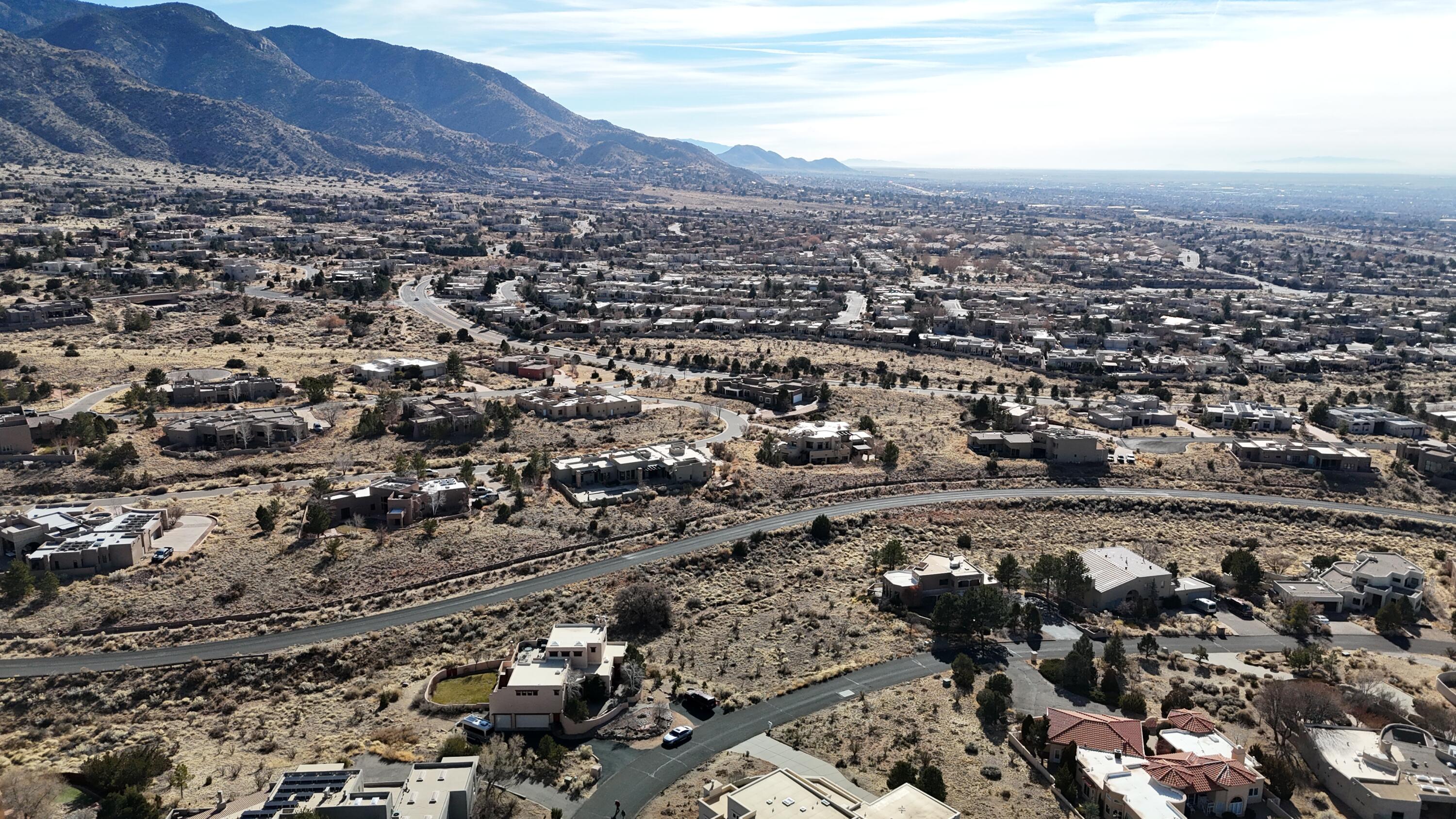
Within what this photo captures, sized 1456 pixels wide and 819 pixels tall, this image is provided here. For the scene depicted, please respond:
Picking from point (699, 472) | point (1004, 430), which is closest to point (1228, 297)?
point (1004, 430)

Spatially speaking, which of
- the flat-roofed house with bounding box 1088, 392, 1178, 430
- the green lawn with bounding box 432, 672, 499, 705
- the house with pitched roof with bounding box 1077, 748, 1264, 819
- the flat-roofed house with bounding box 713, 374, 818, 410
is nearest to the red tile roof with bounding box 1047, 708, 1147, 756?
the house with pitched roof with bounding box 1077, 748, 1264, 819

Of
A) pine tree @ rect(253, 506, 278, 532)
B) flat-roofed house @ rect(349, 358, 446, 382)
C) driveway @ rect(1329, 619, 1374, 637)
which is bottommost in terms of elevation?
driveway @ rect(1329, 619, 1374, 637)

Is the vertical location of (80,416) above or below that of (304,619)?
above

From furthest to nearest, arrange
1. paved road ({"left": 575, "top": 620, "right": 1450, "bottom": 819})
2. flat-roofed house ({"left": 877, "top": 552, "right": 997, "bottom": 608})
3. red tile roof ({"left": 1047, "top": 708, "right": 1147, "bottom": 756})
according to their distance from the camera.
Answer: flat-roofed house ({"left": 877, "top": 552, "right": 997, "bottom": 608}) → red tile roof ({"left": 1047, "top": 708, "right": 1147, "bottom": 756}) → paved road ({"left": 575, "top": 620, "right": 1450, "bottom": 819})

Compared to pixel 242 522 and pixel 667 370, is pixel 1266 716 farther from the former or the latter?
pixel 667 370

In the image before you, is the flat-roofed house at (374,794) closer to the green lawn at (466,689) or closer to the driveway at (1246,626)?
the green lawn at (466,689)

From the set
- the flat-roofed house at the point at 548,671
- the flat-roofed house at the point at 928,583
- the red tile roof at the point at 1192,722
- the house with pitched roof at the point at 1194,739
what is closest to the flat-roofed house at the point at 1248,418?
the flat-roofed house at the point at 928,583

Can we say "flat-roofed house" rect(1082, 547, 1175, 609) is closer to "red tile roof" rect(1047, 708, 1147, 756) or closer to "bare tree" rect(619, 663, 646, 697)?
"red tile roof" rect(1047, 708, 1147, 756)

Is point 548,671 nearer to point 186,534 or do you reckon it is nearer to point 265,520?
point 265,520
